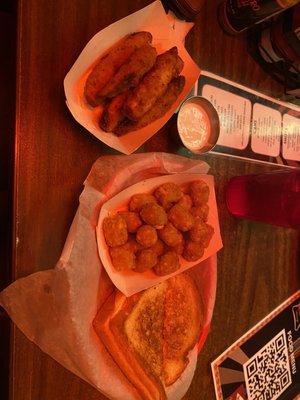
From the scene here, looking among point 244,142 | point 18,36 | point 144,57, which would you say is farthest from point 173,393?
point 18,36

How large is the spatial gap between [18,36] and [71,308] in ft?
2.51

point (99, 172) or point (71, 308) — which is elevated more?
point (99, 172)

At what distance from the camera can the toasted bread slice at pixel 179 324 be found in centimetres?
129

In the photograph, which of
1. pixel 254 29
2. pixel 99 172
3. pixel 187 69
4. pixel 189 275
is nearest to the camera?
pixel 99 172

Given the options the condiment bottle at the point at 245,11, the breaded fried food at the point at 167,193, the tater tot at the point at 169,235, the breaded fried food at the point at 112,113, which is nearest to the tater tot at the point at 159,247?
the tater tot at the point at 169,235

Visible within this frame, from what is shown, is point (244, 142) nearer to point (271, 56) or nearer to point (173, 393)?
point (271, 56)

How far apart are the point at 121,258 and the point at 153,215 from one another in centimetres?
17

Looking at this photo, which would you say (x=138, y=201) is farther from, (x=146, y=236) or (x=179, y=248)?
(x=179, y=248)

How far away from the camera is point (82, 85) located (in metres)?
1.06

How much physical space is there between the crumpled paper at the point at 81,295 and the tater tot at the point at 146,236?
140mm

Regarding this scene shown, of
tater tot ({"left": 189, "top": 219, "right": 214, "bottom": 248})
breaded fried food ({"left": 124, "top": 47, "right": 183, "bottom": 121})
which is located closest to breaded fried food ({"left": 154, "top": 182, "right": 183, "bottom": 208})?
tater tot ({"left": 189, "top": 219, "right": 214, "bottom": 248})

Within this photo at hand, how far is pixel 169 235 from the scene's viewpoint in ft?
3.89

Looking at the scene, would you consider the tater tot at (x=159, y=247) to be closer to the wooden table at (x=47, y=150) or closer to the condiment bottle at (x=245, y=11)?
the wooden table at (x=47, y=150)

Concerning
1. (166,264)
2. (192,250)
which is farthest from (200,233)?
(166,264)
